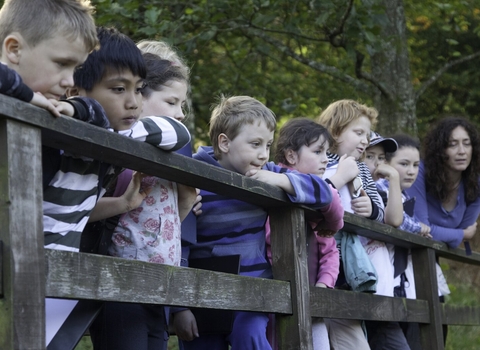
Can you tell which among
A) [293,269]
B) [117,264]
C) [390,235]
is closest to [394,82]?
[390,235]

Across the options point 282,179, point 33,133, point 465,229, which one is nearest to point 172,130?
point 33,133

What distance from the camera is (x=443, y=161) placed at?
20.4 feet

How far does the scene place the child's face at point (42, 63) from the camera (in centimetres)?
248

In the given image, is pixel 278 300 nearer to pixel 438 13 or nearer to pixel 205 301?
pixel 205 301

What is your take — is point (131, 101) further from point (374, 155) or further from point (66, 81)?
point (374, 155)

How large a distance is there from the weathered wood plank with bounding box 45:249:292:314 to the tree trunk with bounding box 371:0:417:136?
5.75 meters

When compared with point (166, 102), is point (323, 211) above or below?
below

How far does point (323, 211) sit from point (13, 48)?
165 centimetres

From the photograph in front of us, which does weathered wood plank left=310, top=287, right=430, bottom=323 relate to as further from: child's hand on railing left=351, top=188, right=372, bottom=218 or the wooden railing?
child's hand on railing left=351, top=188, right=372, bottom=218

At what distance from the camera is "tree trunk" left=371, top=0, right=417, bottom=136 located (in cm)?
884

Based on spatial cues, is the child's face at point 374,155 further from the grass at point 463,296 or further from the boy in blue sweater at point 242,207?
the grass at point 463,296

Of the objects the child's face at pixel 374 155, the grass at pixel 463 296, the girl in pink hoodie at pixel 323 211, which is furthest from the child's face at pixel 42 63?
the grass at pixel 463 296

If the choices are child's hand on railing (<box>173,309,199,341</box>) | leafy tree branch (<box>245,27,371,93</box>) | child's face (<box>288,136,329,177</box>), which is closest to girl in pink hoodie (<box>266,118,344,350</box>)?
child's face (<box>288,136,329,177</box>)

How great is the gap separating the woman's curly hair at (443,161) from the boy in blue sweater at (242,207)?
263cm
